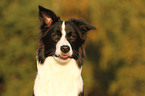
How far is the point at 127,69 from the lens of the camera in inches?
813

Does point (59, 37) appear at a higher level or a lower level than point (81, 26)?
lower

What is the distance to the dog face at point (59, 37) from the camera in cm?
593

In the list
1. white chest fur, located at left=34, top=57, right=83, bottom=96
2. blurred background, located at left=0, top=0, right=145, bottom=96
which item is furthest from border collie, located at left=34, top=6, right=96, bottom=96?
blurred background, located at left=0, top=0, right=145, bottom=96

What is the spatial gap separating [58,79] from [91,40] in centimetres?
1406

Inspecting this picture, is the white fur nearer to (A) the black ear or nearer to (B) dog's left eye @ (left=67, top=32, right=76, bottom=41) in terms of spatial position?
(B) dog's left eye @ (left=67, top=32, right=76, bottom=41)

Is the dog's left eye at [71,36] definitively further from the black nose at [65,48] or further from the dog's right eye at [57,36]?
the black nose at [65,48]

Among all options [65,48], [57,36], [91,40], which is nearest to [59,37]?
[57,36]

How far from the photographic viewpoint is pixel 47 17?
6223 millimetres

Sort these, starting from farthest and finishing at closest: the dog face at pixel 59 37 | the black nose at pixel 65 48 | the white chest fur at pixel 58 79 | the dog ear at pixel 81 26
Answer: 1. the dog ear at pixel 81 26
2. the white chest fur at pixel 58 79
3. the dog face at pixel 59 37
4. the black nose at pixel 65 48

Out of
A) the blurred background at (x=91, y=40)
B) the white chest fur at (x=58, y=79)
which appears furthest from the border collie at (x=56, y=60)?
the blurred background at (x=91, y=40)

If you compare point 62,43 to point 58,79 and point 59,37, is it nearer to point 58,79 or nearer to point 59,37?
point 59,37

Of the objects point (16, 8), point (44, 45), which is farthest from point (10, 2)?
point (44, 45)

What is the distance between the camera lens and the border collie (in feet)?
19.7

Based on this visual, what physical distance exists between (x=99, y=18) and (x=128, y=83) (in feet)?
15.9
